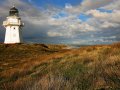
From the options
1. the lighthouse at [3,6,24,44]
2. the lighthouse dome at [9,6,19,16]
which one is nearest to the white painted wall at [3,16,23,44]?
the lighthouse at [3,6,24,44]

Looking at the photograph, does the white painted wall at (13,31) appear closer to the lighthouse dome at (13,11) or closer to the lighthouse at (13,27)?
the lighthouse at (13,27)

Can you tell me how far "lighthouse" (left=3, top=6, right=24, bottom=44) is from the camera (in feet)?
215

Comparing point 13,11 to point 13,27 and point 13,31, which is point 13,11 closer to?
point 13,27

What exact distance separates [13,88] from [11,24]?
60616 millimetres

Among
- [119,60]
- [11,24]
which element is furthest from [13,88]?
[11,24]

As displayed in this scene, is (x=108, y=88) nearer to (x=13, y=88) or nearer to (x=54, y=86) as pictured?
(x=54, y=86)

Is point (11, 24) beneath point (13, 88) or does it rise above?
above

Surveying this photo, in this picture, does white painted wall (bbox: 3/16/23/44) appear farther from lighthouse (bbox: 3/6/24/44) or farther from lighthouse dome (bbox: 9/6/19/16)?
lighthouse dome (bbox: 9/6/19/16)

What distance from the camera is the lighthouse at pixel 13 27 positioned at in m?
65.4

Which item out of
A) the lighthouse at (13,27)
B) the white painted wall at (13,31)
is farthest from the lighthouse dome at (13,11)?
the white painted wall at (13,31)

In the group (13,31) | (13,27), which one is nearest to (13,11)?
(13,27)

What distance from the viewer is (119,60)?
10.2 m

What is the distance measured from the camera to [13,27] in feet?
218

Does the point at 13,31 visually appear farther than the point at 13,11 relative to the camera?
Yes
